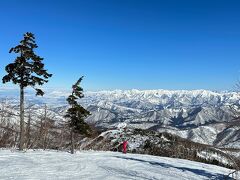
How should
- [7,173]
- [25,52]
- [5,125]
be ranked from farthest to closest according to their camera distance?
[5,125] → [25,52] → [7,173]

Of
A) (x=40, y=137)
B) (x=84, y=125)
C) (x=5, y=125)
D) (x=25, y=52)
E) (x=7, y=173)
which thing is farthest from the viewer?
(x=40, y=137)

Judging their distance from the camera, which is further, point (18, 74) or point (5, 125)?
point (5, 125)

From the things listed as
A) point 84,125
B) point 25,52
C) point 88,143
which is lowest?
point 88,143

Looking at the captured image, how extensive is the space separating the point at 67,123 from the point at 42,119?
21.5 feet

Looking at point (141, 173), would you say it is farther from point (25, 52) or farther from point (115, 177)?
point (25, 52)

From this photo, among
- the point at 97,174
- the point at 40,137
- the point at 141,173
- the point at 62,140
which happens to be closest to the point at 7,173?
the point at 97,174

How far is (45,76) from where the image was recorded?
104 ft

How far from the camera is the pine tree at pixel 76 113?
32.4m

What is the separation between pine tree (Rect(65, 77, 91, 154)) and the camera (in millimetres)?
32406

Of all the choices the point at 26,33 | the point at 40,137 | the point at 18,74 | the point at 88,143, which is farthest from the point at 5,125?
the point at 88,143

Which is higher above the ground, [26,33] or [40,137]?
[26,33]

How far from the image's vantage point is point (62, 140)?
43.6 meters

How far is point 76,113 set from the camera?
33.2 meters

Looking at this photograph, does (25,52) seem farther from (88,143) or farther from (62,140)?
(88,143)
